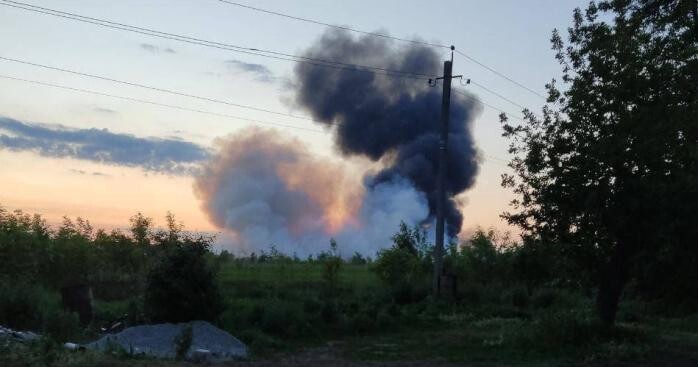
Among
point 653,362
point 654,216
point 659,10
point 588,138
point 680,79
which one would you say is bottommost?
point 653,362

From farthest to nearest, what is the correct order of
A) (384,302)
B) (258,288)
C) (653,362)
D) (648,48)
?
1. (258,288)
2. (384,302)
3. (648,48)
4. (653,362)

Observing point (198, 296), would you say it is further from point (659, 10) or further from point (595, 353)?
point (659, 10)

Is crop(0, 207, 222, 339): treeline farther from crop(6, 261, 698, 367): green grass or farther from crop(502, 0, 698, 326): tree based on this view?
crop(502, 0, 698, 326): tree

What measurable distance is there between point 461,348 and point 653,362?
4.28 metres

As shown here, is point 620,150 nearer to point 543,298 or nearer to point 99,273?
point 543,298

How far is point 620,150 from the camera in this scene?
1758 cm

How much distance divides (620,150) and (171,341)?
11.1m

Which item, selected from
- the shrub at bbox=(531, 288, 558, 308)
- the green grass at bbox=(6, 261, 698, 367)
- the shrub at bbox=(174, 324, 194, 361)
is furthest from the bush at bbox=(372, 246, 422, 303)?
the shrub at bbox=(174, 324, 194, 361)

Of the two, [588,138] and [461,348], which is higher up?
[588,138]

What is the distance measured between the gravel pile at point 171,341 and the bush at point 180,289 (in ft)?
2.84

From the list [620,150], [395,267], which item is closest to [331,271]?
[395,267]

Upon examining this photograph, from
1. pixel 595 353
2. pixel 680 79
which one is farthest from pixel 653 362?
pixel 680 79

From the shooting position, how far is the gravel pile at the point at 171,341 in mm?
15211

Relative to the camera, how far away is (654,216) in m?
17.6
